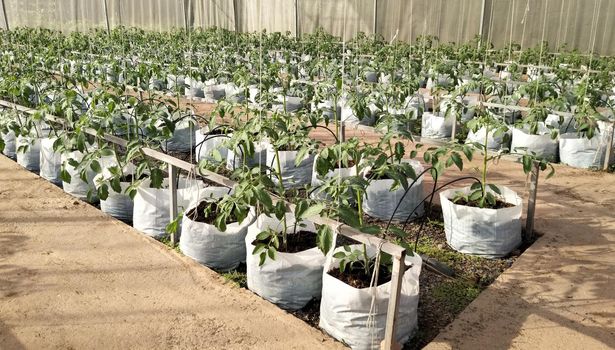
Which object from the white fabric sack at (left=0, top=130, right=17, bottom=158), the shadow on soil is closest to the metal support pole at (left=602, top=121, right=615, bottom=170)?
the shadow on soil

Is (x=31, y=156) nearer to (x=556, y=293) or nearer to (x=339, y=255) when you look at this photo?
(x=339, y=255)

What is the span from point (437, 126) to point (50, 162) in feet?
12.0

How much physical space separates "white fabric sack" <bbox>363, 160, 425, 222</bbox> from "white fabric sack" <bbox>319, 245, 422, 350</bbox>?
1.18m

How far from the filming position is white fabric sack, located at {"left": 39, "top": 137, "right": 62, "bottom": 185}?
404 cm

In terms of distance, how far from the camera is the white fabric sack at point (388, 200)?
3432 millimetres

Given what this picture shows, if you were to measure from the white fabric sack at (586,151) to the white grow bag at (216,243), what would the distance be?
10.3ft

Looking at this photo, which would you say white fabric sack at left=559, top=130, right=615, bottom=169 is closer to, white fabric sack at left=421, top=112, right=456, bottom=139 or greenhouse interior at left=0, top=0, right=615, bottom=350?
greenhouse interior at left=0, top=0, right=615, bottom=350

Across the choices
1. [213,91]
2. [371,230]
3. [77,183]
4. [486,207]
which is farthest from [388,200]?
[213,91]

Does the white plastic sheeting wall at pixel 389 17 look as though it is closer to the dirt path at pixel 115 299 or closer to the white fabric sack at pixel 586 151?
the white fabric sack at pixel 586 151

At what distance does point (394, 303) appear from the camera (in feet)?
6.55

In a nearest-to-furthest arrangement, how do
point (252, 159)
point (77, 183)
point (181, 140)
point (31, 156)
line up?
point (77, 183) → point (252, 159) → point (31, 156) → point (181, 140)

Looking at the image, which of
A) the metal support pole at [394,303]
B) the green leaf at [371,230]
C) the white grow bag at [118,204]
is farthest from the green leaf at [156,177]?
the metal support pole at [394,303]

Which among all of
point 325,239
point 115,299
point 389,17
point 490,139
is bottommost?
point 115,299

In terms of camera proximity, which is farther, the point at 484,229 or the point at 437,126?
the point at 437,126
